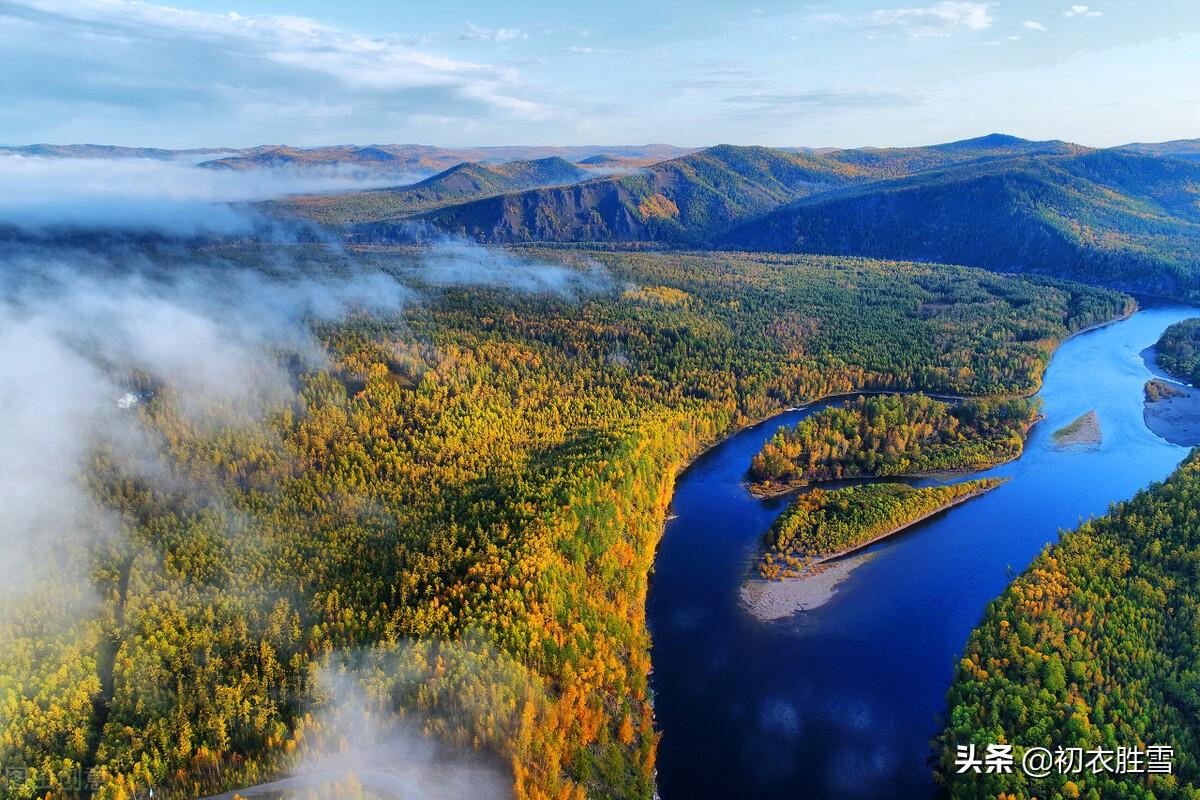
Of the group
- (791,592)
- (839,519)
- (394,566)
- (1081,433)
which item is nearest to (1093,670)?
(791,592)

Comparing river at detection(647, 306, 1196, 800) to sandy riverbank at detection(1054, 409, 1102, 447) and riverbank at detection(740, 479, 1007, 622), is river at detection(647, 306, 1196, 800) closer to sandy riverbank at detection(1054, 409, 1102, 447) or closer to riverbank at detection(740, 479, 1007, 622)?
riverbank at detection(740, 479, 1007, 622)

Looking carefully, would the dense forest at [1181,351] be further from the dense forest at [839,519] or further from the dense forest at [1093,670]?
the dense forest at [1093,670]

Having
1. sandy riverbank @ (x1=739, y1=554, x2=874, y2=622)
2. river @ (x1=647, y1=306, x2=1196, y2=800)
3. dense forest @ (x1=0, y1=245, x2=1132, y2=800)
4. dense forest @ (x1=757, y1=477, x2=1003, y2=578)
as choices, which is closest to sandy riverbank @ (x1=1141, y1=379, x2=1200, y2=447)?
river @ (x1=647, y1=306, x2=1196, y2=800)

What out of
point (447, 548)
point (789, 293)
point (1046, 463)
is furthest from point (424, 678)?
point (789, 293)

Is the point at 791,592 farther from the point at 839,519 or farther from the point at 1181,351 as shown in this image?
the point at 1181,351

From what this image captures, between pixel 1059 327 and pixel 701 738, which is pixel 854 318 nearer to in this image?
pixel 1059 327

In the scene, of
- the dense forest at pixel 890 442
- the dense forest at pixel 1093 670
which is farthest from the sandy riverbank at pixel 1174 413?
the dense forest at pixel 1093 670
